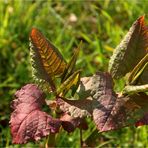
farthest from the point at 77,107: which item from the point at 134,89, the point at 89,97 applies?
the point at 134,89

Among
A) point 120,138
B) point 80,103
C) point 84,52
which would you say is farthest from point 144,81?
point 84,52

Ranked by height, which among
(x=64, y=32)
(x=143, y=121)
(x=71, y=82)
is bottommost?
(x=143, y=121)

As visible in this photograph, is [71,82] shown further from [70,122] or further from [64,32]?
[64,32]

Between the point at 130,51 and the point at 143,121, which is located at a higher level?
the point at 130,51

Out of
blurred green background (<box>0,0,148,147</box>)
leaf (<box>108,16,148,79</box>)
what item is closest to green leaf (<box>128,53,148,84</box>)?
leaf (<box>108,16,148,79</box>)

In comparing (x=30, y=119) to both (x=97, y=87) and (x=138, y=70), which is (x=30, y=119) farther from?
(x=138, y=70)

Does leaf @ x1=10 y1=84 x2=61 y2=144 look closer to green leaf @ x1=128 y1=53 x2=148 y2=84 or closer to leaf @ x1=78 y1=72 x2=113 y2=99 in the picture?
leaf @ x1=78 y1=72 x2=113 y2=99

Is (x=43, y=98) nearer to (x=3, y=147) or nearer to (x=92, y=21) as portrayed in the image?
(x=3, y=147)

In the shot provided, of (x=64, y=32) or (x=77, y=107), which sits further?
(x=64, y=32)

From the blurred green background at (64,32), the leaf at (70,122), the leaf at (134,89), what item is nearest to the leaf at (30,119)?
the leaf at (70,122)
